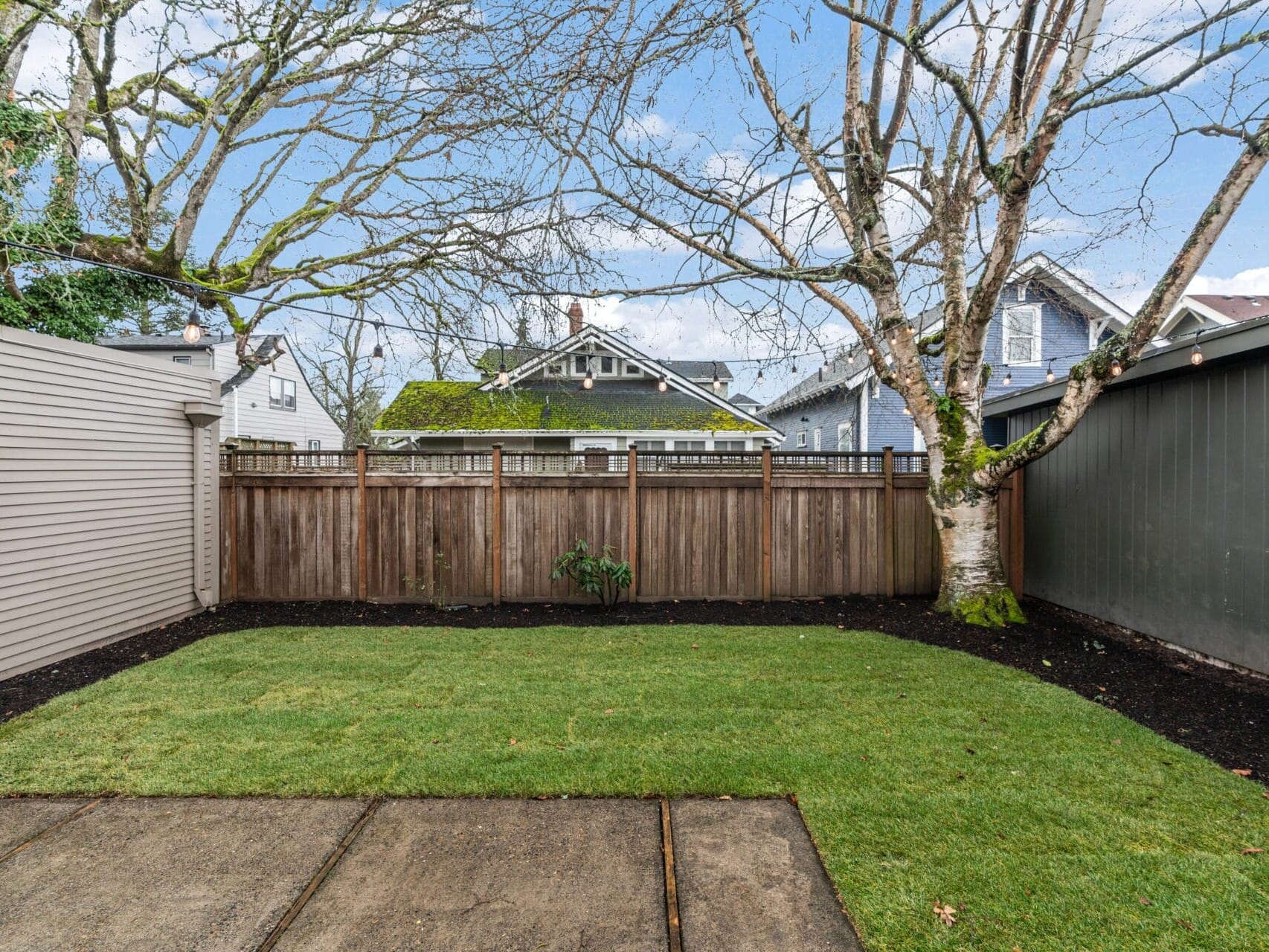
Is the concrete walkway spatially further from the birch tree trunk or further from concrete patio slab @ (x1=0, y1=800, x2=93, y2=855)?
the birch tree trunk

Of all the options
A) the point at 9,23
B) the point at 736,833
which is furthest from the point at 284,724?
the point at 9,23

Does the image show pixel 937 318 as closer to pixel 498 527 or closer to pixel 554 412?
pixel 498 527

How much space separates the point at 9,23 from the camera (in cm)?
627

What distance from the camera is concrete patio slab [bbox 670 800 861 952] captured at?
1845mm

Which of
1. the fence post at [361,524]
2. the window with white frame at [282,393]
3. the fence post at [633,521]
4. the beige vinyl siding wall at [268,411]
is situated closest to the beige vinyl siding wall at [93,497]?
the fence post at [361,524]

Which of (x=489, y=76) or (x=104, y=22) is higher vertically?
(x=104, y=22)

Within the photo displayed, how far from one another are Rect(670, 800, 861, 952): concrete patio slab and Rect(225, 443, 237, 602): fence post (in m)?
5.90

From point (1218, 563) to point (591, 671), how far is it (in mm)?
4574

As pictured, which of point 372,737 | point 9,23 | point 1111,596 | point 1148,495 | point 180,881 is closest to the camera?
point 180,881

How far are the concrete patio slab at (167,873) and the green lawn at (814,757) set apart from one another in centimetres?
21

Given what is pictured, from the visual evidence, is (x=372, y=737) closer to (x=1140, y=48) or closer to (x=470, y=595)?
(x=470, y=595)

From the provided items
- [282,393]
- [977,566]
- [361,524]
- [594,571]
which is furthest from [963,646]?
[282,393]

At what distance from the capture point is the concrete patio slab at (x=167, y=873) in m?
1.88

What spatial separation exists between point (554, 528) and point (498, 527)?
60 cm
